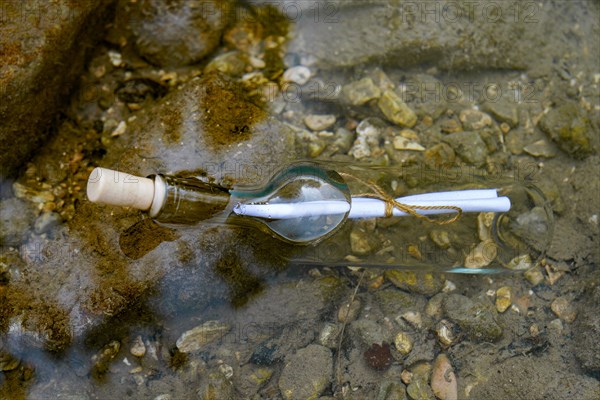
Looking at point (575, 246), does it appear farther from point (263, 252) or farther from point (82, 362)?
point (82, 362)

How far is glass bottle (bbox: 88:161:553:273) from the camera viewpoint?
2.44 metres

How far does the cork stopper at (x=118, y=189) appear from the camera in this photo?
2.13 meters

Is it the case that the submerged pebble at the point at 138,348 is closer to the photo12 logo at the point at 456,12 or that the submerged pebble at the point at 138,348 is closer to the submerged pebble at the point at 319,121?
the submerged pebble at the point at 319,121

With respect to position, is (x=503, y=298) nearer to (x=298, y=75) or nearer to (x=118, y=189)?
(x=298, y=75)

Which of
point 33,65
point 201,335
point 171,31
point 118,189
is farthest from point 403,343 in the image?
point 33,65

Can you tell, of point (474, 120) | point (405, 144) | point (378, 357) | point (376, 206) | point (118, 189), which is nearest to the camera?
point (118, 189)

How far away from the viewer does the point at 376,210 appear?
2762 mm

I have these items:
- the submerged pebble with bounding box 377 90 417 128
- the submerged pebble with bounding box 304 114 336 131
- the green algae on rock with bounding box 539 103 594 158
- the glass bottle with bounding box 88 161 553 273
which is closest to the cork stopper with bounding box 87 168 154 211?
the glass bottle with bounding box 88 161 553 273

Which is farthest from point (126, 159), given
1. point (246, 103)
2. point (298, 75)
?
point (298, 75)

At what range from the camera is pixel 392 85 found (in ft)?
12.1

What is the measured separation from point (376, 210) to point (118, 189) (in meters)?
1.15

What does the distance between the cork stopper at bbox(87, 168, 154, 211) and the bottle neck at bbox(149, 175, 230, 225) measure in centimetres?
4

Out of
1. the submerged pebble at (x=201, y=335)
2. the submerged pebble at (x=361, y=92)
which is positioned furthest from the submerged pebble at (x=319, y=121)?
the submerged pebble at (x=201, y=335)

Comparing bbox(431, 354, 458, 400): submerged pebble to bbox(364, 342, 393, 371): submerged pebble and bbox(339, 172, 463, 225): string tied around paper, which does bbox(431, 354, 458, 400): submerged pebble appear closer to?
bbox(364, 342, 393, 371): submerged pebble
